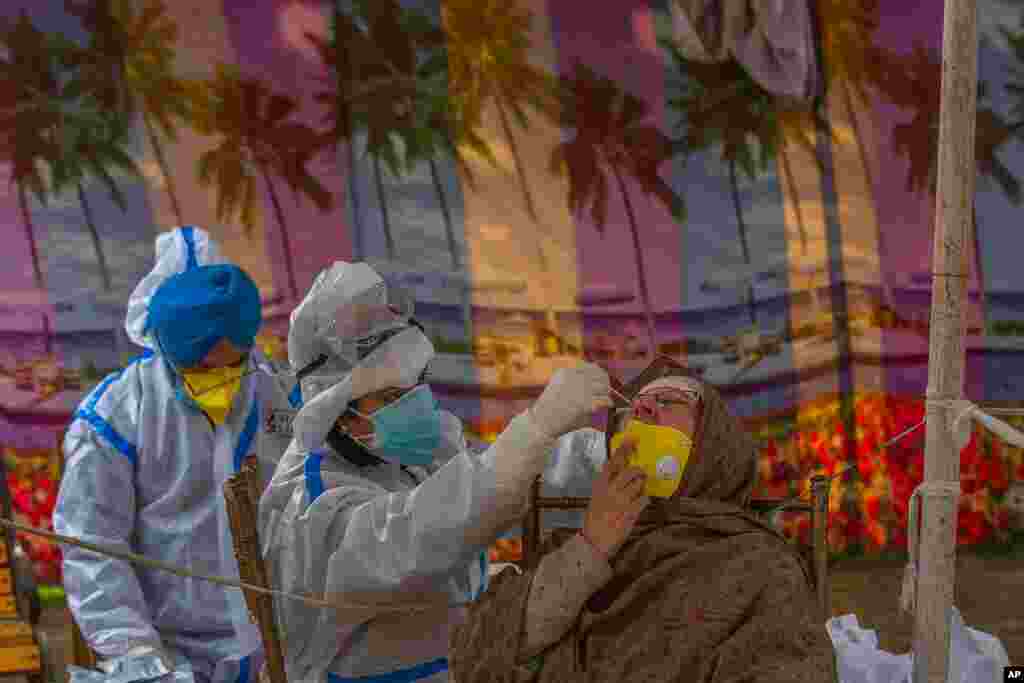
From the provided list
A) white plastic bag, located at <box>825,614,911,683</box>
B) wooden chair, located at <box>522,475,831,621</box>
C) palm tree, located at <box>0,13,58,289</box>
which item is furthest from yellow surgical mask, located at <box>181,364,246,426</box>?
palm tree, located at <box>0,13,58,289</box>

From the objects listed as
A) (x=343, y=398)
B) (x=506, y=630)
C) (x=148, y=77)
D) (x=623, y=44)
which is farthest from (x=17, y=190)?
(x=506, y=630)

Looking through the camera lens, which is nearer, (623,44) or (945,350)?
(945,350)

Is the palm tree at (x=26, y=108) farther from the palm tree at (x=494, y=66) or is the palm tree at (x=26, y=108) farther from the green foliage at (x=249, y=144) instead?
the palm tree at (x=494, y=66)

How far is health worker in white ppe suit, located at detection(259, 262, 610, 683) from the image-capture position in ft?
9.93

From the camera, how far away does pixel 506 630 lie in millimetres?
2771

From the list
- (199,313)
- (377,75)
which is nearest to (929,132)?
(377,75)

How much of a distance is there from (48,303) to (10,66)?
0.91 meters

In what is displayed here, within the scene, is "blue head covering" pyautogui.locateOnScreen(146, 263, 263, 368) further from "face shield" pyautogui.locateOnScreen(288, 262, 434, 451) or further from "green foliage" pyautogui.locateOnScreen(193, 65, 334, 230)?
"green foliage" pyautogui.locateOnScreen(193, 65, 334, 230)

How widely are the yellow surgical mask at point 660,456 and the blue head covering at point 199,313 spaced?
1.33 metres

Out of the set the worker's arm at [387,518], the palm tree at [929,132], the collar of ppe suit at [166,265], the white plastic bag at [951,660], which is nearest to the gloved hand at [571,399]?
the worker's arm at [387,518]

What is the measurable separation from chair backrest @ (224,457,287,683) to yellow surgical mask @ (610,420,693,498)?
732 millimetres

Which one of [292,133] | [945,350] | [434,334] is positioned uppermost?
[292,133]

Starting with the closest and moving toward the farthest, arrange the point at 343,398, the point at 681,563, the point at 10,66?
the point at 681,563 → the point at 343,398 → the point at 10,66

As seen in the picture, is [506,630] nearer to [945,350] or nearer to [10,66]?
[945,350]
